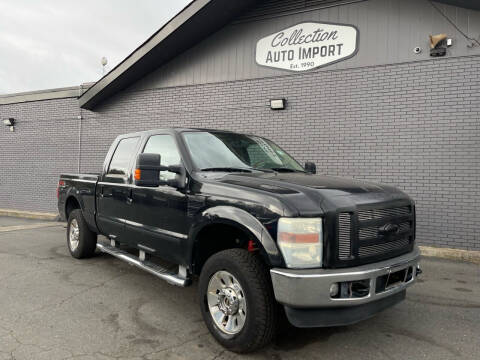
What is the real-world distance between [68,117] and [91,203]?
23.2ft

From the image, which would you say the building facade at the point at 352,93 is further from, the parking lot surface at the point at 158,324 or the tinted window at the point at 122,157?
the tinted window at the point at 122,157

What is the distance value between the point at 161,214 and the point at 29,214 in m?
9.71

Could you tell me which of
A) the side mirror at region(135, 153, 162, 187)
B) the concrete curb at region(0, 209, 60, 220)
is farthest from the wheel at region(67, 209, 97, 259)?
the concrete curb at region(0, 209, 60, 220)

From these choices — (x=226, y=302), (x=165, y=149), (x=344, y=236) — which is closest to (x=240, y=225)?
(x=226, y=302)

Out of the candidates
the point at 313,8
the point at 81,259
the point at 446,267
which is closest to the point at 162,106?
the point at 313,8

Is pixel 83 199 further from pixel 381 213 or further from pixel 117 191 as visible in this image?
pixel 381 213

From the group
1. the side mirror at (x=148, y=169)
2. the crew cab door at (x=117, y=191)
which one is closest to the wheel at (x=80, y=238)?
the crew cab door at (x=117, y=191)

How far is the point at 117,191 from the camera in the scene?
15.3 feet

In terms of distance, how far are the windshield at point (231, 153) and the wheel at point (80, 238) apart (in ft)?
9.05

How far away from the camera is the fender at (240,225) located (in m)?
2.69

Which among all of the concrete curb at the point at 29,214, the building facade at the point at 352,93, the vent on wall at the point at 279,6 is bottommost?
the concrete curb at the point at 29,214

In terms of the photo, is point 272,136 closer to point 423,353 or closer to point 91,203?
point 91,203

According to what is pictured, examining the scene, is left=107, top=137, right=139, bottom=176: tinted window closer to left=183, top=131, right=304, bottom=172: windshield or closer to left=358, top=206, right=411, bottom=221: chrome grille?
left=183, top=131, right=304, bottom=172: windshield

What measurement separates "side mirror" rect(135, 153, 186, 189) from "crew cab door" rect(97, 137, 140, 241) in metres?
1.03
